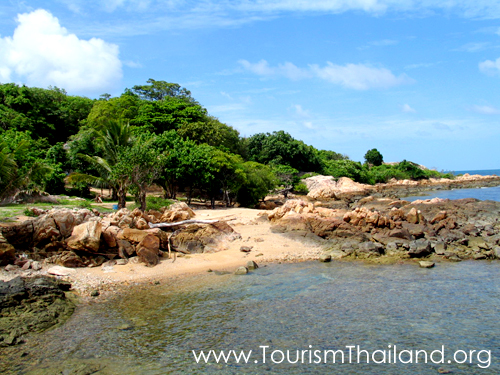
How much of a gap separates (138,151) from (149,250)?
865 centimetres

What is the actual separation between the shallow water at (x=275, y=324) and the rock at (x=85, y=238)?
299 cm

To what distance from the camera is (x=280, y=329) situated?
31.9 feet

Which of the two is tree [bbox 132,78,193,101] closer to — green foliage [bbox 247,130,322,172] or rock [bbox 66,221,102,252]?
green foliage [bbox 247,130,322,172]

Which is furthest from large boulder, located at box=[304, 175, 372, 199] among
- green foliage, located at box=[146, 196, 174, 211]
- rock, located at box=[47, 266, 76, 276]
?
rock, located at box=[47, 266, 76, 276]

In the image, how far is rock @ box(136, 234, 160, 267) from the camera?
14898 millimetres

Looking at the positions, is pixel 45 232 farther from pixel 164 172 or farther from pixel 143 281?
pixel 164 172

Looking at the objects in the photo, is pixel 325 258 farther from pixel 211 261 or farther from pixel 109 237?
pixel 109 237

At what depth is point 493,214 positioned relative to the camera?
89.0 ft

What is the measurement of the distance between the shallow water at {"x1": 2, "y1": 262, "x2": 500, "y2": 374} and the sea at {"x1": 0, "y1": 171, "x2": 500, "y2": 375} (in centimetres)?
3

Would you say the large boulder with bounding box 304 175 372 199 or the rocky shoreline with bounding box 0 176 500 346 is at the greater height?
the large boulder with bounding box 304 175 372 199

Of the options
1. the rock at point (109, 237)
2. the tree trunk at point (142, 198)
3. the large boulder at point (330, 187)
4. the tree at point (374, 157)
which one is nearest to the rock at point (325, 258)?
the rock at point (109, 237)

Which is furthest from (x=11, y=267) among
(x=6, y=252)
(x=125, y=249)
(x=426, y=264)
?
(x=426, y=264)

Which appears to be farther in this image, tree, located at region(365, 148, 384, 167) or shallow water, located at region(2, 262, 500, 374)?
tree, located at region(365, 148, 384, 167)

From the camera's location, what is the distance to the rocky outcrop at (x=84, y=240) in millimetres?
13977
